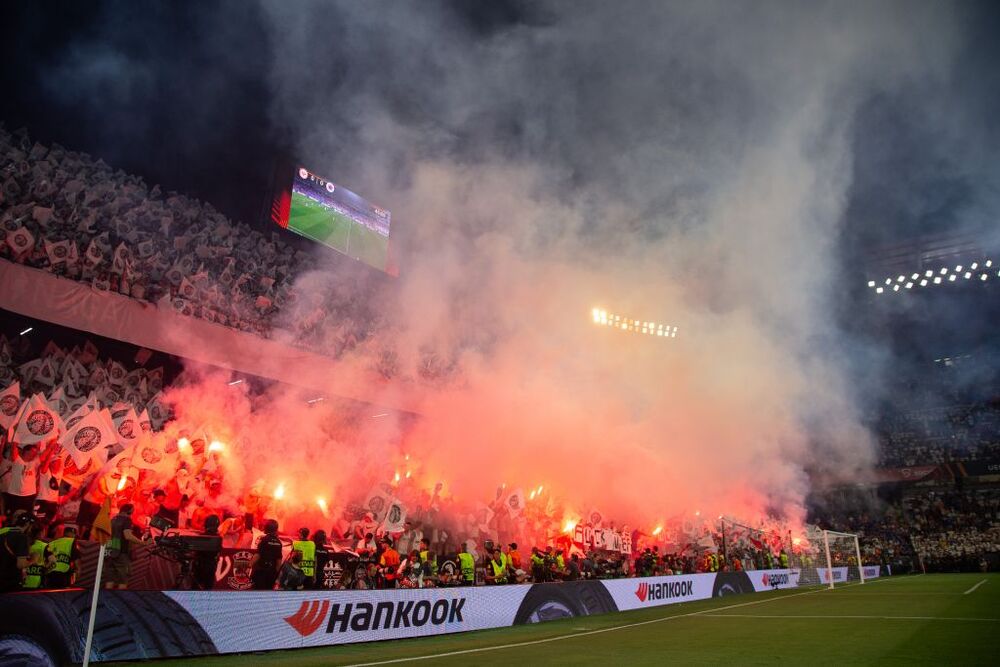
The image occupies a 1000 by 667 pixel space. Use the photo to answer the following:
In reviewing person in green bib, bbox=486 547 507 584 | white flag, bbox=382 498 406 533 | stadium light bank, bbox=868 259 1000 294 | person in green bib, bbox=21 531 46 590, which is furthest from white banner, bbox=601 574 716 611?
stadium light bank, bbox=868 259 1000 294

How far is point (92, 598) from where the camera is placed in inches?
212

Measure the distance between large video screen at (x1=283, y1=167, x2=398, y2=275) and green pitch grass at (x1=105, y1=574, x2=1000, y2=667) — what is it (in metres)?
14.7

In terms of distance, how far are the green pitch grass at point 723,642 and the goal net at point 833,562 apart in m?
11.2

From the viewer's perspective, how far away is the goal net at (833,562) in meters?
21.3

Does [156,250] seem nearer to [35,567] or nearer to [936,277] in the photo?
[35,567]

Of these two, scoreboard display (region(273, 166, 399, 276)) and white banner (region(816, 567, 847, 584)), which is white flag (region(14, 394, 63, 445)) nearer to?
scoreboard display (region(273, 166, 399, 276))

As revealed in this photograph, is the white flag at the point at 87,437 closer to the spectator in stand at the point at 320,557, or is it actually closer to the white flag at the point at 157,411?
the white flag at the point at 157,411

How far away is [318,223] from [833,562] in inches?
953

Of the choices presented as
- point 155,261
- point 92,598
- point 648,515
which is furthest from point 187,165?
point 648,515

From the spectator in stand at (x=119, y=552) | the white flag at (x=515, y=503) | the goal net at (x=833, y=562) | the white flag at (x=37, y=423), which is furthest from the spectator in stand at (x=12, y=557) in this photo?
the goal net at (x=833, y=562)

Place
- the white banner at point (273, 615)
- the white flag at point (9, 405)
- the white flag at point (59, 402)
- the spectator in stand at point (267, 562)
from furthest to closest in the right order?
the white flag at point (59, 402), the white flag at point (9, 405), the spectator in stand at point (267, 562), the white banner at point (273, 615)

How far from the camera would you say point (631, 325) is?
22.1 m

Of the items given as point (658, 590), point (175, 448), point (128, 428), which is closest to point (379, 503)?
point (175, 448)

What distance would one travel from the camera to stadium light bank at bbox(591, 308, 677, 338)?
21.4m
